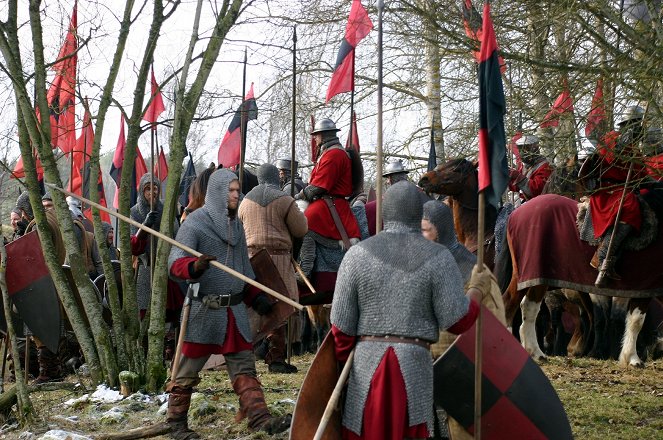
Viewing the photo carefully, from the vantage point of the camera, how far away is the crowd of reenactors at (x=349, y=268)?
16.4 ft

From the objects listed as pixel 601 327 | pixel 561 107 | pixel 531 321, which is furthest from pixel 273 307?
pixel 601 327

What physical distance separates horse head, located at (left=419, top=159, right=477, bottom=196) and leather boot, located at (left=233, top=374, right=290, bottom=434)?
270 centimetres

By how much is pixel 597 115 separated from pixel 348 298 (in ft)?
8.79

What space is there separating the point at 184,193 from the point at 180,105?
535 cm

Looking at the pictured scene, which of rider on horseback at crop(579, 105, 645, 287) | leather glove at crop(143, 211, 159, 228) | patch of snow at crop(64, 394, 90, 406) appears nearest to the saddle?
rider on horseback at crop(579, 105, 645, 287)

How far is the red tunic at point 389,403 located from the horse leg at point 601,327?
18.7 ft

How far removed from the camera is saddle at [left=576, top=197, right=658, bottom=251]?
909 centimetres

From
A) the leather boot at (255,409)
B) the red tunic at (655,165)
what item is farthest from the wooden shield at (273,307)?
the red tunic at (655,165)

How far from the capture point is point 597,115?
22.9 feet

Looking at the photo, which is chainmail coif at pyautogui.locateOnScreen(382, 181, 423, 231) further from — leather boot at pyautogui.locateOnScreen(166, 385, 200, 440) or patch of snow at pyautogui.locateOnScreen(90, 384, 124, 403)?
patch of snow at pyautogui.locateOnScreen(90, 384, 124, 403)

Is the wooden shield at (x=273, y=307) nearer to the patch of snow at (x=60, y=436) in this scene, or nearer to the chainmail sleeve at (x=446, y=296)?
the patch of snow at (x=60, y=436)

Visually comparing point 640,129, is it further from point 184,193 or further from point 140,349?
point 184,193

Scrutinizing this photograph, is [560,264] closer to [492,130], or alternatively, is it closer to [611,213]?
[611,213]

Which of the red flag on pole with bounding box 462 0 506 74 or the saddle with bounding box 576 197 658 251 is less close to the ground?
the red flag on pole with bounding box 462 0 506 74
